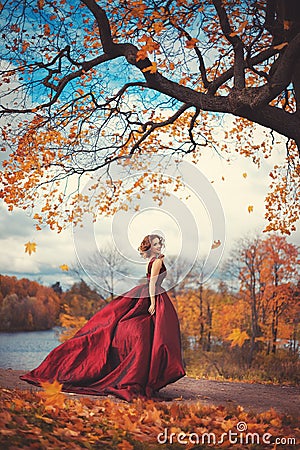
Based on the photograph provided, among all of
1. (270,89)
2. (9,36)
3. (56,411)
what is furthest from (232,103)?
(56,411)

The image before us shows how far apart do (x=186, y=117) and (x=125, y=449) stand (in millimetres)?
3156

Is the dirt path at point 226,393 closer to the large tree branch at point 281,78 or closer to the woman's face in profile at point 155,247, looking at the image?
the woman's face in profile at point 155,247

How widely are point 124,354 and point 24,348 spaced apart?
54.0 inches

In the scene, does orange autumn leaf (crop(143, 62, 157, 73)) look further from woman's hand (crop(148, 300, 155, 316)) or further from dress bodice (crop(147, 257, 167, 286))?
woman's hand (crop(148, 300, 155, 316))

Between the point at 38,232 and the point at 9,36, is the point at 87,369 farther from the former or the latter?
the point at 9,36

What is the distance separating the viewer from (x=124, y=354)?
14.3 feet

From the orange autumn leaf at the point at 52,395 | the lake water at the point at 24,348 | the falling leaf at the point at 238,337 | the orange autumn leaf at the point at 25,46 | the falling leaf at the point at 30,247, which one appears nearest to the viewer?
the orange autumn leaf at the point at 52,395

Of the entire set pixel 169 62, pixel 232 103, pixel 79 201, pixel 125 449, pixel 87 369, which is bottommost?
pixel 125 449

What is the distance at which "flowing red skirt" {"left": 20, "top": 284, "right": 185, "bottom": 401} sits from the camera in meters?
4.25

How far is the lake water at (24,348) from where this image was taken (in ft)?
17.2

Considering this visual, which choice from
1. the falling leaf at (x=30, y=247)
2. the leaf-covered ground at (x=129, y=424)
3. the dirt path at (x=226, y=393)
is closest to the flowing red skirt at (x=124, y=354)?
the leaf-covered ground at (x=129, y=424)

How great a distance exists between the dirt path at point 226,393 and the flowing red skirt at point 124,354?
0.82 feet

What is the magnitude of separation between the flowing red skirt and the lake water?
0.74 metres

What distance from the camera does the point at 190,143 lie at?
5734 mm
